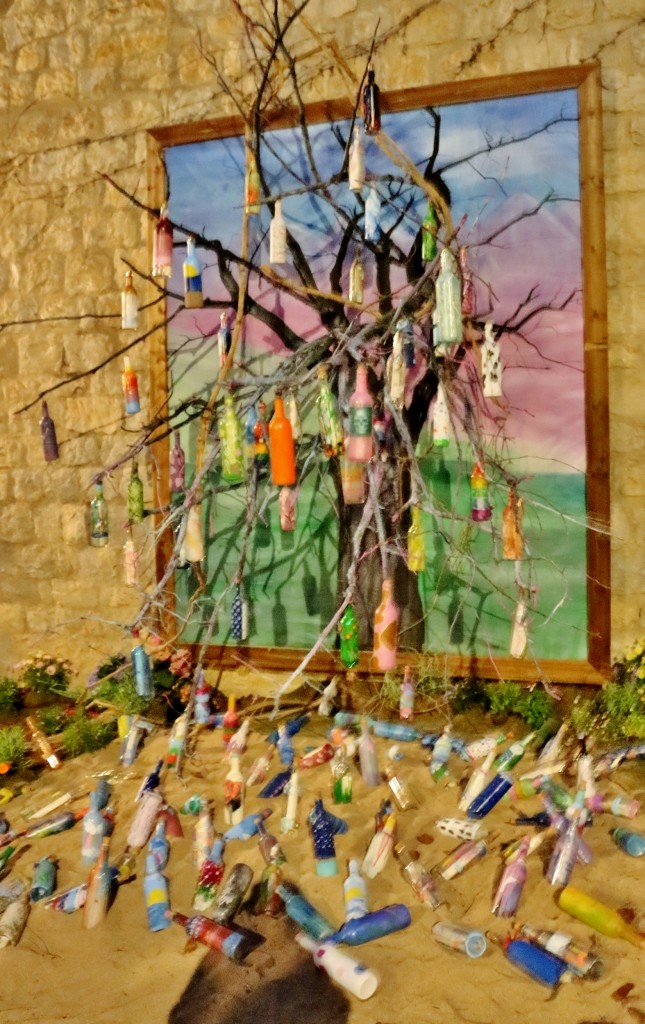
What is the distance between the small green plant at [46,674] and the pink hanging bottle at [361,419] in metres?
2.32

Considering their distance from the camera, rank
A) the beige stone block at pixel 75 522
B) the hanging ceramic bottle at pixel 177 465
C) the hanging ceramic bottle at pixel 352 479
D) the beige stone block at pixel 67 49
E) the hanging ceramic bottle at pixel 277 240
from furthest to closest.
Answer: the beige stone block at pixel 75 522, the beige stone block at pixel 67 49, the hanging ceramic bottle at pixel 177 465, the hanging ceramic bottle at pixel 277 240, the hanging ceramic bottle at pixel 352 479

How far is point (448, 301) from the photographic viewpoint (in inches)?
116

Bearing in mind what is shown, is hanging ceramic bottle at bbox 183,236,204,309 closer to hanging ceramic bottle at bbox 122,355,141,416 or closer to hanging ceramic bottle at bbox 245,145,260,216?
hanging ceramic bottle at bbox 245,145,260,216

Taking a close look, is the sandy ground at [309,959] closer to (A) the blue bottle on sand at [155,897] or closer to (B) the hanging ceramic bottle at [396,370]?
(A) the blue bottle on sand at [155,897]

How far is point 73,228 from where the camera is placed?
4.12 meters

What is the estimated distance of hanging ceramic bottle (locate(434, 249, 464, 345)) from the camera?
9.67 feet

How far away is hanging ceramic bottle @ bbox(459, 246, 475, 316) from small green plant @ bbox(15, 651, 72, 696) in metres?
2.91

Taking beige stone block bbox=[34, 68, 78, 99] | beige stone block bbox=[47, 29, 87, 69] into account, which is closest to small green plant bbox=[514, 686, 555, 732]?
beige stone block bbox=[34, 68, 78, 99]

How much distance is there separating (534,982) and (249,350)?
2.94 meters

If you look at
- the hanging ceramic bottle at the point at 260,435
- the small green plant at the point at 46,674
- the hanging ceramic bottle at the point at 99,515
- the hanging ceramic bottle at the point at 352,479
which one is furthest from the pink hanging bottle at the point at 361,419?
the small green plant at the point at 46,674

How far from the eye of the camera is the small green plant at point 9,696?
4117 mm

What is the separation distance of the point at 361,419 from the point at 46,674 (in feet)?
8.17

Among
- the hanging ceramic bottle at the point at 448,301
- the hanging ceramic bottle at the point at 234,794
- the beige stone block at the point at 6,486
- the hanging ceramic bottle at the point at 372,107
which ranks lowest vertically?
the hanging ceramic bottle at the point at 234,794

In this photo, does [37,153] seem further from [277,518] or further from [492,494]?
[492,494]
